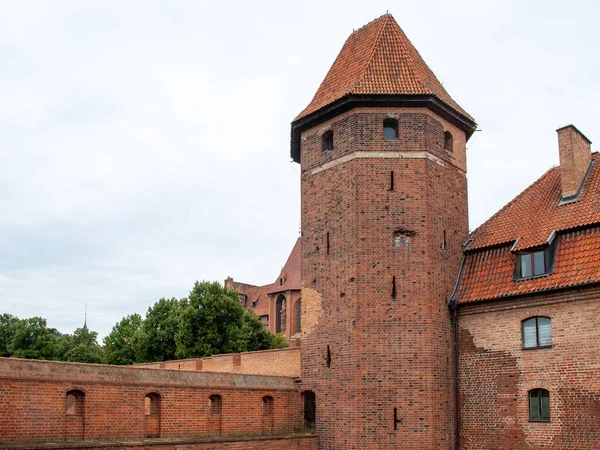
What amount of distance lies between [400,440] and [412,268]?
16.1ft

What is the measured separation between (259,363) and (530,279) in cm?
1010

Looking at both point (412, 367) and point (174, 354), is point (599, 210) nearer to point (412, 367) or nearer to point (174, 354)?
point (412, 367)

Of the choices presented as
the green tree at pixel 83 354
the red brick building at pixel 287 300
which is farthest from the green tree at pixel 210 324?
the green tree at pixel 83 354

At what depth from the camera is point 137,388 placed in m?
16.6

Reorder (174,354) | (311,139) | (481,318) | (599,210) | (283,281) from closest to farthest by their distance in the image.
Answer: (599,210), (481,318), (311,139), (174,354), (283,281)

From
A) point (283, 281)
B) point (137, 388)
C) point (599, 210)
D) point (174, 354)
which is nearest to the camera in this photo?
point (137, 388)

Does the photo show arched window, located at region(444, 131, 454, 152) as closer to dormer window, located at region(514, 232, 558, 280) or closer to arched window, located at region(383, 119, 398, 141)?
arched window, located at region(383, 119, 398, 141)

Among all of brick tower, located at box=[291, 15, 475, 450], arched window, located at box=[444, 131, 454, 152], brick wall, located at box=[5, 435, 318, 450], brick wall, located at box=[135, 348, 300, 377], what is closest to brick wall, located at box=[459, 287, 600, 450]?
brick tower, located at box=[291, 15, 475, 450]

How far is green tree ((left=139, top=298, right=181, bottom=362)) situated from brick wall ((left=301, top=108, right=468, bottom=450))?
1845 cm

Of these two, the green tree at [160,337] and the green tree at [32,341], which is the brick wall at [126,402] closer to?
the green tree at [160,337]

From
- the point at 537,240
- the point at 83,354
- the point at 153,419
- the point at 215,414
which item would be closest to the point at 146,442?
the point at 153,419

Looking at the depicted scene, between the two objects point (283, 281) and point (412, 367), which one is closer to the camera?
point (412, 367)

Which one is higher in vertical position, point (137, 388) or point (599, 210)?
point (599, 210)

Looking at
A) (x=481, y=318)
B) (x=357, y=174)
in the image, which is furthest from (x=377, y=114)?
(x=481, y=318)
